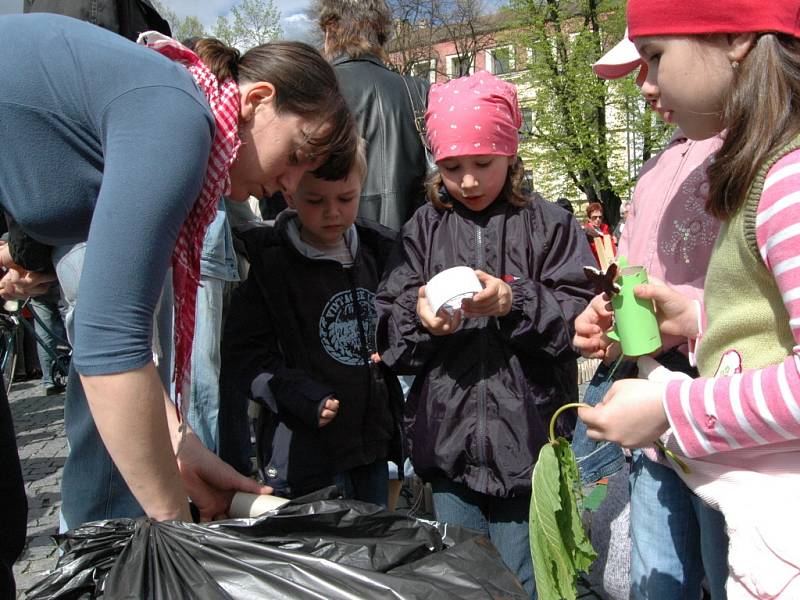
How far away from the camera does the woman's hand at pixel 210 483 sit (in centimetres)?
173

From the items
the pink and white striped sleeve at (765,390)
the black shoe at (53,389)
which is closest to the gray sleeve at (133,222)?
the pink and white striped sleeve at (765,390)

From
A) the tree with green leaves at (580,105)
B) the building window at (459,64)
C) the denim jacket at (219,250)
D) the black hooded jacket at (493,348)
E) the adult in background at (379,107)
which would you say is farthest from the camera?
the building window at (459,64)

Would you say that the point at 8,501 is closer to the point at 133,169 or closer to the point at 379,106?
the point at 133,169

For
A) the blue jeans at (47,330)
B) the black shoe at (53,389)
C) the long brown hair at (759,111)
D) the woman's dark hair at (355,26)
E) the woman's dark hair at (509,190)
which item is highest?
the woman's dark hair at (355,26)

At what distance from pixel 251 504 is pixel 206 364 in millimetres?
1712

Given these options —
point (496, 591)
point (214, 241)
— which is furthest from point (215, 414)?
point (496, 591)

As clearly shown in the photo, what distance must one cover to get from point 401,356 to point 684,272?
0.78m

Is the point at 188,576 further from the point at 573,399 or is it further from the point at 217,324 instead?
the point at 217,324

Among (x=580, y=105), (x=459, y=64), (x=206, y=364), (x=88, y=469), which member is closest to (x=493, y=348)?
(x=88, y=469)

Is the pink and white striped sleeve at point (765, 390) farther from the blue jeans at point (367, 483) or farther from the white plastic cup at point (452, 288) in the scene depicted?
the blue jeans at point (367, 483)

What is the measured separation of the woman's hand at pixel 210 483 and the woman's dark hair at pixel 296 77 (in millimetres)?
779

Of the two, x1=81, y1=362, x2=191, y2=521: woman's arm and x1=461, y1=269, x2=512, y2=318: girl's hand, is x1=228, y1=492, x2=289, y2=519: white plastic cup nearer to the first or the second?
x1=81, y1=362, x2=191, y2=521: woman's arm

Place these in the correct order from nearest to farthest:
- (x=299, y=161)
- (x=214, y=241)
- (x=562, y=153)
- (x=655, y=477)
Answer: (x=299, y=161) → (x=655, y=477) → (x=214, y=241) → (x=562, y=153)

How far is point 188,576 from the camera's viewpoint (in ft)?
4.15
